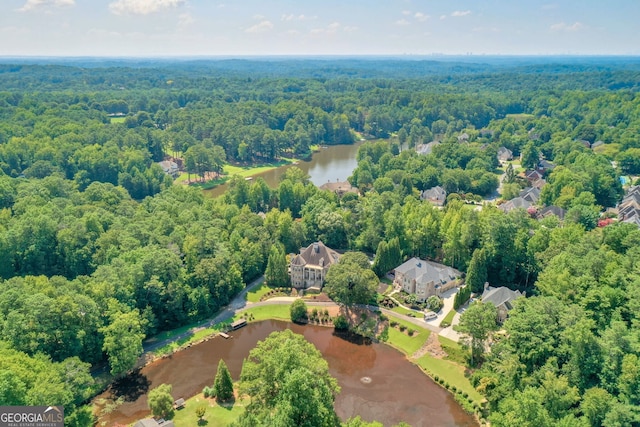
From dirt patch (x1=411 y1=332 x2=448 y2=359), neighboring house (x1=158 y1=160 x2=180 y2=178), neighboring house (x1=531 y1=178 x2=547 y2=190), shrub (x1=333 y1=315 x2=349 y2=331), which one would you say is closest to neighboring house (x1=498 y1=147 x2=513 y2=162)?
neighboring house (x1=531 y1=178 x2=547 y2=190)

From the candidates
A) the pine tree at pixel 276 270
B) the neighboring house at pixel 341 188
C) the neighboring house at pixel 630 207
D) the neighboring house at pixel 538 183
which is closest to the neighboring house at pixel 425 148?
the neighboring house at pixel 538 183

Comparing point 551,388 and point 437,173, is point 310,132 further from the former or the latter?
point 551,388

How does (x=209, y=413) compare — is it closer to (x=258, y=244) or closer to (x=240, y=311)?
(x=240, y=311)

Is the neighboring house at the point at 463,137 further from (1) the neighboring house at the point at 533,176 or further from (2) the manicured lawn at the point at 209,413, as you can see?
(2) the manicured lawn at the point at 209,413

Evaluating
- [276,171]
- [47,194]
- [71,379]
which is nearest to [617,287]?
[71,379]

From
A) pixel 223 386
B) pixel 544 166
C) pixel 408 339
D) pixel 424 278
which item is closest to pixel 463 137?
pixel 544 166

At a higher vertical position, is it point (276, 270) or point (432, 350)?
point (276, 270)

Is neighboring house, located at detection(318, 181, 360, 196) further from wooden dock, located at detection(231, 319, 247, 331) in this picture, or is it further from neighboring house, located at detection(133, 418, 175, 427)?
neighboring house, located at detection(133, 418, 175, 427)
